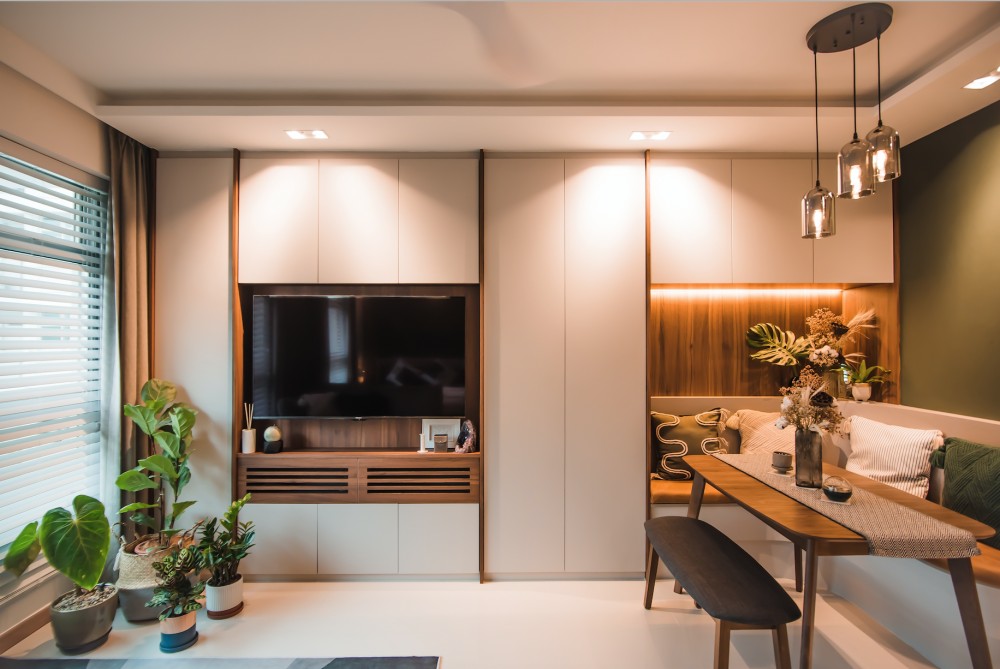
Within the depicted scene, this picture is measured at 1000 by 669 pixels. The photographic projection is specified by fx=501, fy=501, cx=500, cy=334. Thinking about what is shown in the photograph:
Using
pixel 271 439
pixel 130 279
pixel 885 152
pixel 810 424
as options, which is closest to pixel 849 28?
pixel 885 152

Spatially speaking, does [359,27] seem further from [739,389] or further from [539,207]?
[739,389]

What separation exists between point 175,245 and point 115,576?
1868 mm

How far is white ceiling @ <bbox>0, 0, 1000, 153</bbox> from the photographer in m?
1.95

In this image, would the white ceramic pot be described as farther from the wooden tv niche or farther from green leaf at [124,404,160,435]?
green leaf at [124,404,160,435]

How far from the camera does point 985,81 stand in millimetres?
2213

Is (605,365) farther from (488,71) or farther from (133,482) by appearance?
(133,482)

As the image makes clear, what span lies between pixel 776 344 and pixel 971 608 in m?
1.86

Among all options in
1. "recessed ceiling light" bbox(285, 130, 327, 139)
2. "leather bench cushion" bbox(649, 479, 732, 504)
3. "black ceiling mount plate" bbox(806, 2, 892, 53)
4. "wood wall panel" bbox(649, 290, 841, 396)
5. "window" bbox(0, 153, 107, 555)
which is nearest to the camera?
"black ceiling mount plate" bbox(806, 2, 892, 53)

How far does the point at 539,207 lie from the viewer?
301 cm

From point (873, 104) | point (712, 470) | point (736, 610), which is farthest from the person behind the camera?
point (873, 104)

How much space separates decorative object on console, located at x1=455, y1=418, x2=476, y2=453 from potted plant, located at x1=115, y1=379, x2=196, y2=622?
1.47 meters

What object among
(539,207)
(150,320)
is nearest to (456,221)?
(539,207)

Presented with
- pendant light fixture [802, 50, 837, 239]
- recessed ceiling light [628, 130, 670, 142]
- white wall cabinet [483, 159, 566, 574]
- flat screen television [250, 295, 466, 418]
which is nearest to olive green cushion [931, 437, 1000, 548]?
pendant light fixture [802, 50, 837, 239]

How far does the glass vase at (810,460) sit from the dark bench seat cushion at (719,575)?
1.35 feet
